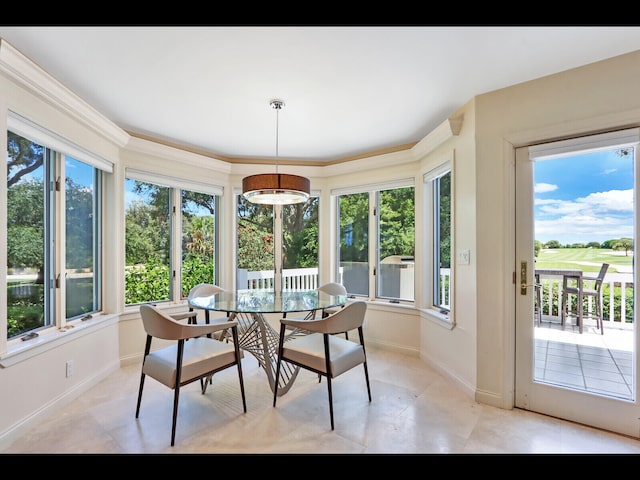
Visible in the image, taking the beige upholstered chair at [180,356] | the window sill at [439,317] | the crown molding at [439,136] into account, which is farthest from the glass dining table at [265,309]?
the crown molding at [439,136]

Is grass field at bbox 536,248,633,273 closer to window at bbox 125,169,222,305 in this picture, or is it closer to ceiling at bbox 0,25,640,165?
ceiling at bbox 0,25,640,165

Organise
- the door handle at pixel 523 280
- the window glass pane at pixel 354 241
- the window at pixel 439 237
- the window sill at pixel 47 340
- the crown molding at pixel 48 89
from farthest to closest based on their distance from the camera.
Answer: the window glass pane at pixel 354 241 < the window at pixel 439 237 < the door handle at pixel 523 280 < the window sill at pixel 47 340 < the crown molding at pixel 48 89

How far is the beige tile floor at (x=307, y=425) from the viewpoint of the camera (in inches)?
70.6

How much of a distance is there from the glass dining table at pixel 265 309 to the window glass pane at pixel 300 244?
1166 millimetres

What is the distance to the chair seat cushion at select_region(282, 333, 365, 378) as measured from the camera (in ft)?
6.92

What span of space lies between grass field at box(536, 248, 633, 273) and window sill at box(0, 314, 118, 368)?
3543 mm

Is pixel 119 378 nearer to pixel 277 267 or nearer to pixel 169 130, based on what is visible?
pixel 277 267

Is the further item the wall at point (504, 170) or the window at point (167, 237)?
the window at point (167, 237)

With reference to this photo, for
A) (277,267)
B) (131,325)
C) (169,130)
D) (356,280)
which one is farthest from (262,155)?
(131,325)

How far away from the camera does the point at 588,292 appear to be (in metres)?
2.12

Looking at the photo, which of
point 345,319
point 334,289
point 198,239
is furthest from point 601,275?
point 198,239

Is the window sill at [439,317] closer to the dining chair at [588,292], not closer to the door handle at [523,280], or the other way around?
the door handle at [523,280]

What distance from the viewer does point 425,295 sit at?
329 cm

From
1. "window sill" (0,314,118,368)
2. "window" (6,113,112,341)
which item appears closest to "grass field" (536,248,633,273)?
"window sill" (0,314,118,368)
